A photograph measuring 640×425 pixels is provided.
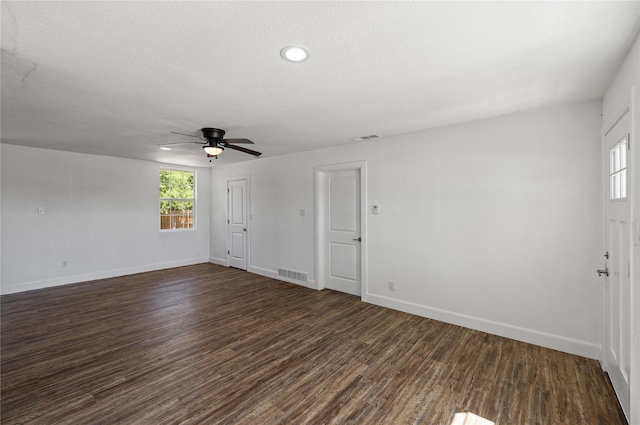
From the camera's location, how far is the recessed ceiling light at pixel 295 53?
1.78m

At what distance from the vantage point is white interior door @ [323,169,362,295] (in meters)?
4.63

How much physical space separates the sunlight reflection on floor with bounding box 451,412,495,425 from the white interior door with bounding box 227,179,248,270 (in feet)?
16.9

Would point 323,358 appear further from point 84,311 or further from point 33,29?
point 84,311

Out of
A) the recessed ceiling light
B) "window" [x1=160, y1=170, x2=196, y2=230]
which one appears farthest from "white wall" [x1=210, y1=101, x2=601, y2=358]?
"window" [x1=160, y1=170, x2=196, y2=230]

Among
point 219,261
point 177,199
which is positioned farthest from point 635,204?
point 177,199

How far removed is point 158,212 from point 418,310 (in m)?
5.92

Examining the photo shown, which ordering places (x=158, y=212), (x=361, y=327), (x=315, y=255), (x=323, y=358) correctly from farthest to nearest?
(x=158, y=212), (x=315, y=255), (x=361, y=327), (x=323, y=358)

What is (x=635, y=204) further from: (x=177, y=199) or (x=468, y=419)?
(x=177, y=199)

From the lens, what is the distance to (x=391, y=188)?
4.03 metres

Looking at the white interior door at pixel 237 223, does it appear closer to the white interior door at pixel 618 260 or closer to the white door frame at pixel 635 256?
the white interior door at pixel 618 260

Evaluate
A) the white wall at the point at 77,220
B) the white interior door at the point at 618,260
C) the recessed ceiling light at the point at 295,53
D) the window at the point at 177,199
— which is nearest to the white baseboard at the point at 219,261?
the white wall at the point at 77,220

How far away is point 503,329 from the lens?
3.14m

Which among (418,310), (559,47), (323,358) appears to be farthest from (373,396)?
(559,47)

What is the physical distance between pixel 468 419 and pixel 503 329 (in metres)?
1.60
